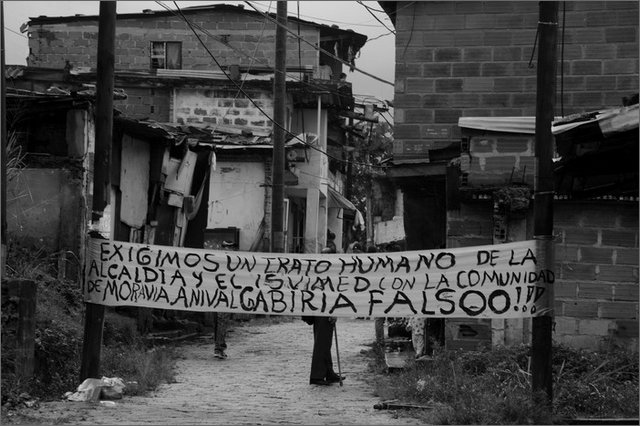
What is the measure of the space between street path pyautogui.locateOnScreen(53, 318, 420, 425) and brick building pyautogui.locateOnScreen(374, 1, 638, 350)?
1986 mm

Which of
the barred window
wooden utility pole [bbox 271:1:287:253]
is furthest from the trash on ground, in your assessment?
the barred window

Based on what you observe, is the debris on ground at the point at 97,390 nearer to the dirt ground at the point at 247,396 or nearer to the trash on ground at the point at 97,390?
the trash on ground at the point at 97,390

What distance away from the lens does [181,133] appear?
1989cm

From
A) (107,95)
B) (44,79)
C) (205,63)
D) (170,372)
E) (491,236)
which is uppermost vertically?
(205,63)

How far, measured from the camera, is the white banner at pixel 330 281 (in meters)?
10.2

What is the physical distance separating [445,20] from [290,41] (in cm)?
2056

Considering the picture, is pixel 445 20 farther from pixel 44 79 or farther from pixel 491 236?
pixel 44 79

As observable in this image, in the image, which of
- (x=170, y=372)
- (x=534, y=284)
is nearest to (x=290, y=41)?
(x=170, y=372)

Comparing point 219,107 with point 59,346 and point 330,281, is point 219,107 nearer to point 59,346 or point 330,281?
point 59,346

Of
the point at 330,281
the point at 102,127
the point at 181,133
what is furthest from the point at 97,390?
the point at 181,133

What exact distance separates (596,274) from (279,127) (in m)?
8.25

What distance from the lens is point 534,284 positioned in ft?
32.7

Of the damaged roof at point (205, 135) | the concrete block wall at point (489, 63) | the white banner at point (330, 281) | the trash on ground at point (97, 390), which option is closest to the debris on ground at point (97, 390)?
the trash on ground at point (97, 390)

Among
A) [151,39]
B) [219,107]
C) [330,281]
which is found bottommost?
[330,281]
